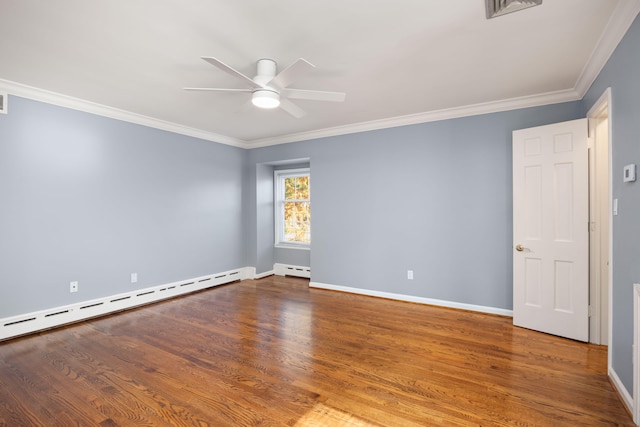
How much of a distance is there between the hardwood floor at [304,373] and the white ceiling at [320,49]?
99.6 inches

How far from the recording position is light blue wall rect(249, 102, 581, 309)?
3.65 meters

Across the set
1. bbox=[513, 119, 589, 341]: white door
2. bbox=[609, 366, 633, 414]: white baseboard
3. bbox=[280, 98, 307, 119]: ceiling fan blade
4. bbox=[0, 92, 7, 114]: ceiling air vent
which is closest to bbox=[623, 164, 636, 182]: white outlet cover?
bbox=[513, 119, 589, 341]: white door

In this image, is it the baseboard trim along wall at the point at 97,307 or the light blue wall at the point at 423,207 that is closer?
the baseboard trim along wall at the point at 97,307

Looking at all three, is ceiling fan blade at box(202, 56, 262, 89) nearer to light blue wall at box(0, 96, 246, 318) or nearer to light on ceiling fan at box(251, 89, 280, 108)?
light on ceiling fan at box(251, 89, 280, 108)

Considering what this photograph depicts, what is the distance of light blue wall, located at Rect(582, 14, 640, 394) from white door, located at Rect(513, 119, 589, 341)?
30.8 inches

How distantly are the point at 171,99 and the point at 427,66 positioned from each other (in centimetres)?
277

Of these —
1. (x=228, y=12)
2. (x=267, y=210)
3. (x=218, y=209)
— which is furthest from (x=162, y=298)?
(x=228, y=12)

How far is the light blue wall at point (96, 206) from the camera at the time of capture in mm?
3100

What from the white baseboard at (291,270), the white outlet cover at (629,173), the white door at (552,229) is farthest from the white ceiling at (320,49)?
the white baseboard at (291,270)

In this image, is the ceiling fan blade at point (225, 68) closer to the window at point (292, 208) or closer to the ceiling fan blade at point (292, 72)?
the ceiling fan blade at point (292, 72)

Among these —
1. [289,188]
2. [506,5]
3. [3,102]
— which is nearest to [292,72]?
[506,5]

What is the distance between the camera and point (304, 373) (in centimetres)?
238

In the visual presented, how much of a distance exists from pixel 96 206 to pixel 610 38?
5208mm

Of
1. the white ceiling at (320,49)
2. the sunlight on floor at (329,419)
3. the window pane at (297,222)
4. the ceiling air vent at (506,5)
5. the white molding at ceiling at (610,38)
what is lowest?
the sunlight on floor at (329,419)
